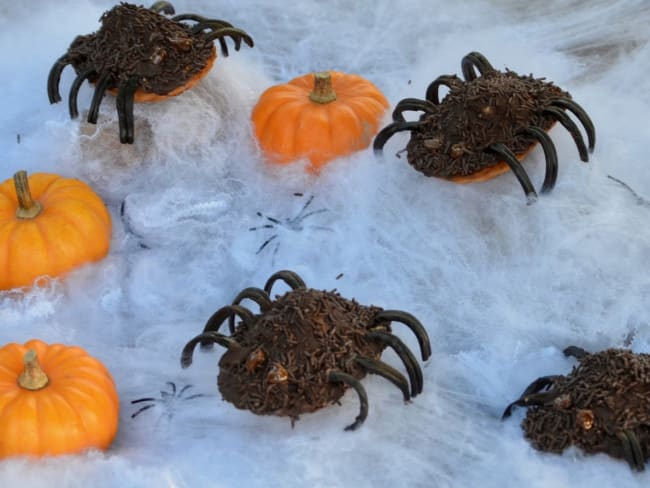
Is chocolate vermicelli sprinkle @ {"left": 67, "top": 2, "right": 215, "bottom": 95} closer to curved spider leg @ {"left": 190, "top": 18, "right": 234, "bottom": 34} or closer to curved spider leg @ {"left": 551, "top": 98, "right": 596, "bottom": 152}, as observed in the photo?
curved spider leg @ {"left": 190, "top": 18, "right": 234, "bottom": 34}

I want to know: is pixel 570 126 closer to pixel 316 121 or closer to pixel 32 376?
pixel 316 121

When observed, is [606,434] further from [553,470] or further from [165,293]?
[165,293]

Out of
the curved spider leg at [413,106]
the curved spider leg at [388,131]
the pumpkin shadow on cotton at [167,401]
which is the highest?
the curved spider leg at [413,106]

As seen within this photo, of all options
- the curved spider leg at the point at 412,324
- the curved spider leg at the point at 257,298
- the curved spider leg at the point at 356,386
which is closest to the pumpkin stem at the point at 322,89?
the curved spider leg at the point at 257,298

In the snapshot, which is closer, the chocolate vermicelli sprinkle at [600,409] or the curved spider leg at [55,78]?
the chocolate vermicelli sprinkle at [600,409]

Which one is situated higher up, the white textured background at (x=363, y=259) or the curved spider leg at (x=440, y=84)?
the curved spider leg at (x=440, y=84)

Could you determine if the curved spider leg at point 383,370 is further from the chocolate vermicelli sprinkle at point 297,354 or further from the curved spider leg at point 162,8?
the curved spider leg at point 162,8

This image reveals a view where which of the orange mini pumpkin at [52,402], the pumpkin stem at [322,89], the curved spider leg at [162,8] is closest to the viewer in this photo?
the orange mini pumpkin at [52,402]
